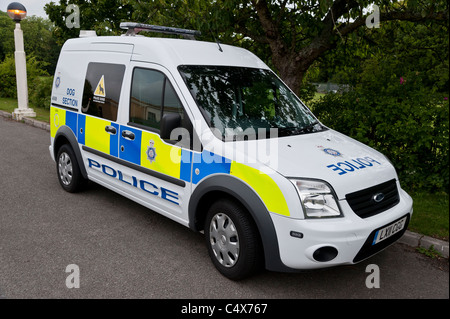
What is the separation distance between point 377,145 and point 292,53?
2.35 meters

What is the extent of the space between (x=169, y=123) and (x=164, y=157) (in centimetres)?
46

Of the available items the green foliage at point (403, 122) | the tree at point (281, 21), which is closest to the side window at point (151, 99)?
the tree at point (281, 21)

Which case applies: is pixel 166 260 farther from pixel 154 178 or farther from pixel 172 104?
pixel 172 104

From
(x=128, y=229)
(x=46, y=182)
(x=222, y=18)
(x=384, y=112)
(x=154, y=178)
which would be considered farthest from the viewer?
(x=222, y=18)

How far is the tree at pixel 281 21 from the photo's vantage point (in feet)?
20.6

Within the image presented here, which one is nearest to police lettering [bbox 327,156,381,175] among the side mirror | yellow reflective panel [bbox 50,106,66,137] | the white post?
the side mirror

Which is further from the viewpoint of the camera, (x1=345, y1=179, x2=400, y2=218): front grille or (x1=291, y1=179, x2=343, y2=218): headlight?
(x1=345, y1=179, x2=400, y2=218): front grille

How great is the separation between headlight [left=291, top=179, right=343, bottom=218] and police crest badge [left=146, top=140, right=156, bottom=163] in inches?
60.3

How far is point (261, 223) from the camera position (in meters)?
3.01

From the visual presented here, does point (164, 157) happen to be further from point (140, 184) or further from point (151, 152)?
point (140, 184)

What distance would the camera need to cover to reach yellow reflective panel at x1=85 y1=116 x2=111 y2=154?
458 centimetres

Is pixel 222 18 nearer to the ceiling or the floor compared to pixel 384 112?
nearer to the ceiling

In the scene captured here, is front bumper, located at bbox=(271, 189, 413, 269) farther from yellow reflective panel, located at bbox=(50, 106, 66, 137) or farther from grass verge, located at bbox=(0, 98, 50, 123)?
grass verge, located at bbox=(0, 98, 50, 123)
